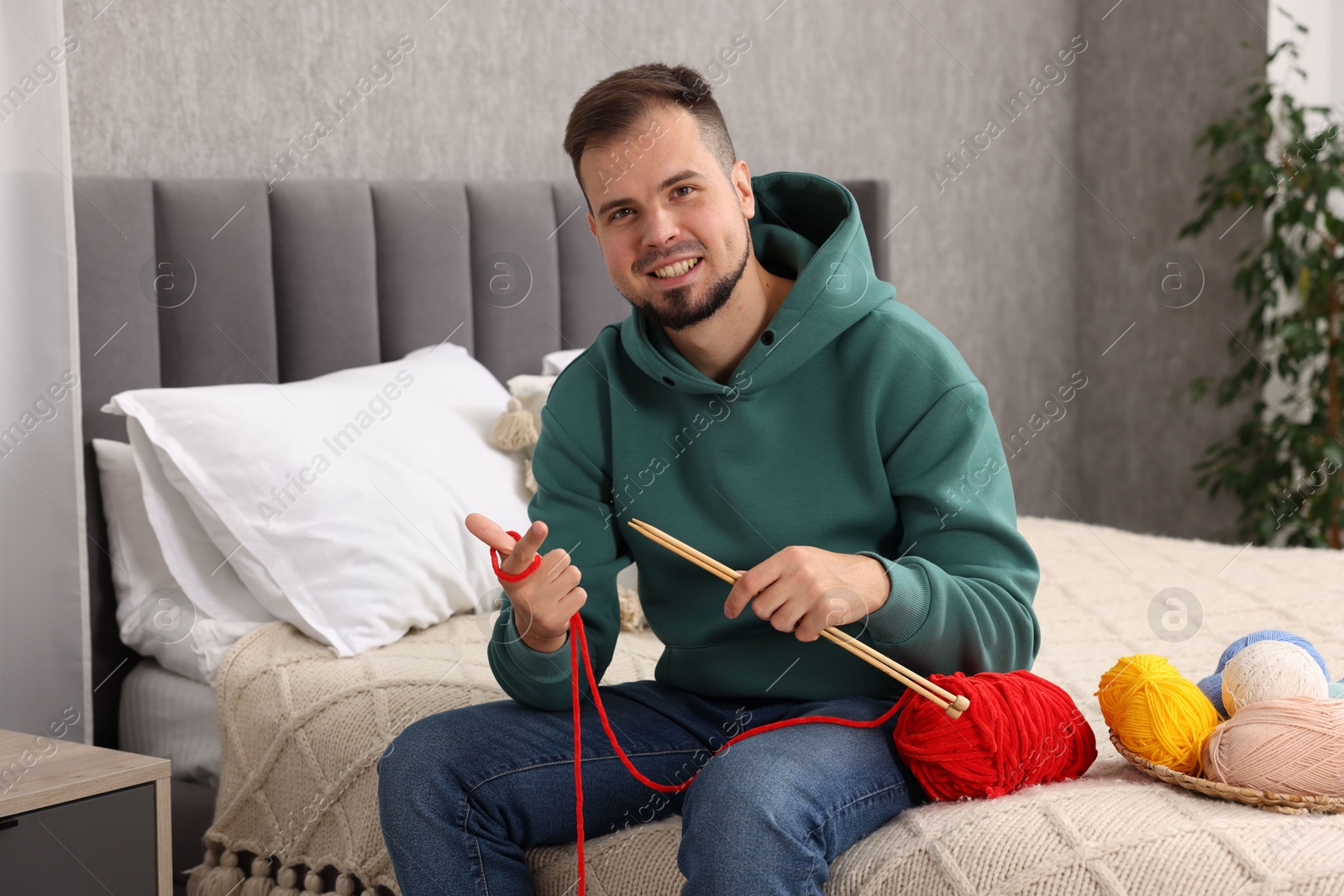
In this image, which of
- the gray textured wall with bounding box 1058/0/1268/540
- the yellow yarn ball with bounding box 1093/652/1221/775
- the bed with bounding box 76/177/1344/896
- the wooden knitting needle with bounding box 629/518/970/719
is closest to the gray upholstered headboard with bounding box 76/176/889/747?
the bed with bounding box 76/177/1344/896

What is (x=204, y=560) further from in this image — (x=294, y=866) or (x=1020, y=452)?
(x=1020, y=452)

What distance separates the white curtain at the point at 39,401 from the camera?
149 centimetres

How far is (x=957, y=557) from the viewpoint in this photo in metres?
1.17

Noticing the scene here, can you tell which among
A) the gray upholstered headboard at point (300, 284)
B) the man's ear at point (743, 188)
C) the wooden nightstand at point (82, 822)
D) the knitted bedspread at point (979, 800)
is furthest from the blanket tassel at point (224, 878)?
the man's ear at point (743, 188)

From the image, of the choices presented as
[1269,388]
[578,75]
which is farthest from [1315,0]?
[578,75]

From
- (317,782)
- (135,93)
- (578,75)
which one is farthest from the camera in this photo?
(578,75)

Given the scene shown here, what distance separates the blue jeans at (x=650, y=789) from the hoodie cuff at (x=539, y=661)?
5 cm

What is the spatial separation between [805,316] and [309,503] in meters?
0.82

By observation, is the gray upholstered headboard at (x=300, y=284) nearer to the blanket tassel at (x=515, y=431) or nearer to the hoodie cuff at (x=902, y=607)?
the blanket tassel at (x=515, y=431)

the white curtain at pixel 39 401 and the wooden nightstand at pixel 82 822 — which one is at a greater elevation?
the white curtain at pixel 39 401

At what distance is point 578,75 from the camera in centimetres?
256

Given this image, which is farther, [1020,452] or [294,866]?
[1020,452]

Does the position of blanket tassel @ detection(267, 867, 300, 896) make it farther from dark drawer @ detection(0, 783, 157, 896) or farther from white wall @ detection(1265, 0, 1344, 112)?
white wall @ detection(1265, 0, 1344, 112)

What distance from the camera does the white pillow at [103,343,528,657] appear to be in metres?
1.67
